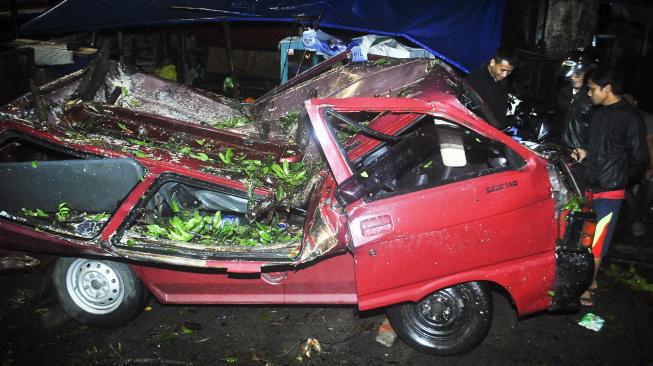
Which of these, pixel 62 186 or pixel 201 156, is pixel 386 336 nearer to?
pixel 201 156

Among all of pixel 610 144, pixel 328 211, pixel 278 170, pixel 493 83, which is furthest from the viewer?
pixel 493 83

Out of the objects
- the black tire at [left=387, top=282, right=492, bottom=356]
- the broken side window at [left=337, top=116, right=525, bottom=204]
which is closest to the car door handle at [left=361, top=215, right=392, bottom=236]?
the broken side window at [left=337, top=116, right=525, bottom=204]

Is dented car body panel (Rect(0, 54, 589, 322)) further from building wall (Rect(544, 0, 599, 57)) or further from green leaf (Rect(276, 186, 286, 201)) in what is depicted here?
building wall (Rect(544, 0, 599, 57))

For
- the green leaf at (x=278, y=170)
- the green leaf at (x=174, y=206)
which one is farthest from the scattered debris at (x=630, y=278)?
the green leaf at (x=174, y=206)

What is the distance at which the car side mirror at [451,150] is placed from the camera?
3.43m

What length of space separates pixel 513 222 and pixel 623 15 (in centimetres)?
607

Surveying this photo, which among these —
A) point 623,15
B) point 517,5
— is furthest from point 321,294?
point 517,5

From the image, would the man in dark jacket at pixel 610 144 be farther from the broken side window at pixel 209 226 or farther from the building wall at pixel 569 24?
Result: the building wall at pixel 569 24

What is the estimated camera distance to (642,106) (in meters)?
9.39

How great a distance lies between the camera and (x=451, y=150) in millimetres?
3463

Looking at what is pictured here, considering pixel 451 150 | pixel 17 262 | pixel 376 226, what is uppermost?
pixel 451 150

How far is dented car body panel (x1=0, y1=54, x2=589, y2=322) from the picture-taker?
326 centimetres

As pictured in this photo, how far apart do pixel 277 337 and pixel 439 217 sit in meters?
1.80

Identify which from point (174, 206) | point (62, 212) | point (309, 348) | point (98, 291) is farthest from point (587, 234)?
point (62, 212)
